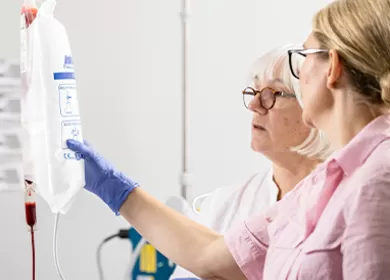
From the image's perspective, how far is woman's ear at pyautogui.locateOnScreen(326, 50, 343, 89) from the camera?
100cm

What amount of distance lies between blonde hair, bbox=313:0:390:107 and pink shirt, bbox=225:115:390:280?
58 mm

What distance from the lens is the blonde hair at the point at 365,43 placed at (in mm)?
959

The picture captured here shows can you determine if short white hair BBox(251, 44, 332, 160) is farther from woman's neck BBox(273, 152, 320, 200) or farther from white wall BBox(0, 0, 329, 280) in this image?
white wall BBox(0, 0, 329, 280)

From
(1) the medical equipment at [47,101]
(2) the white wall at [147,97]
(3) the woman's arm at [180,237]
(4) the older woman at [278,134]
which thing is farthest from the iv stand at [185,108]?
(1) the medical equipment at [47,101]

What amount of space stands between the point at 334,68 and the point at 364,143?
0.14 metres

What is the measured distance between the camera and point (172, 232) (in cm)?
143

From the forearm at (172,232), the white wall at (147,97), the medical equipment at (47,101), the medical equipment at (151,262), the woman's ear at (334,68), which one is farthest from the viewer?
the white wall at (147,97)

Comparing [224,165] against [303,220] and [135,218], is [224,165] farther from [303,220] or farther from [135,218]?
[303,220]

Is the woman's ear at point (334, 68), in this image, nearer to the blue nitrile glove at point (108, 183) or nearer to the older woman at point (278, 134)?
the blue nitrile glove at point (108, 183)

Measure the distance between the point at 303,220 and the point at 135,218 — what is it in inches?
21.6

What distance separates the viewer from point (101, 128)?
7.12 ft

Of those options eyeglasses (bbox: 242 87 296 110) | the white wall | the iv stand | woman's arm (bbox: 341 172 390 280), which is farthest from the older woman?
woman's arm (bbox: 341 172 390 280)

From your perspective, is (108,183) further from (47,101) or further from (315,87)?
(315,87)

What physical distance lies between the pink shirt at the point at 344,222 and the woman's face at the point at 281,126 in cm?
64
